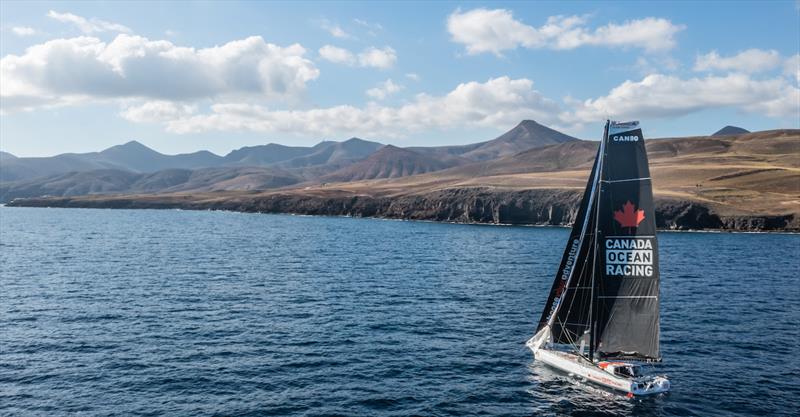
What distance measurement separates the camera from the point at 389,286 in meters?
74.5

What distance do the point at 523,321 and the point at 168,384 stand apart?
3456cm

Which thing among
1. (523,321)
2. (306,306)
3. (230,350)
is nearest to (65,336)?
(230,350)

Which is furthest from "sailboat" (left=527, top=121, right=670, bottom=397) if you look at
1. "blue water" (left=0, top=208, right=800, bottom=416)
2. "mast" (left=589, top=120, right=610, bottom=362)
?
"blue water" (left=0, top=208, right=800, bottom=416)

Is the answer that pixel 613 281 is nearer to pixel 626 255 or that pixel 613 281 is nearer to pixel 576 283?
pixel 626 255

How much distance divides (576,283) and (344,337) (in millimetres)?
21471

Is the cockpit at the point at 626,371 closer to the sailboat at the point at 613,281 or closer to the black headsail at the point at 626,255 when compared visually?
the sailboat at the point at 613,281

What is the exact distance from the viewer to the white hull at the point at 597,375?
121 ft

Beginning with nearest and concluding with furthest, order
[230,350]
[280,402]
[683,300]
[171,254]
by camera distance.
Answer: [280,402] < [230,350] < [683,300] < [171,254]

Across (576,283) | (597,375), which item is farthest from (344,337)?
(597,375)

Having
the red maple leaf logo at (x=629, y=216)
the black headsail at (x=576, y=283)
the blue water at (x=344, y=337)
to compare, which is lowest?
the blue water at (x=344, y=337)

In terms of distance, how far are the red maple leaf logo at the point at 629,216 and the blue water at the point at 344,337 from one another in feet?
A: 39.9

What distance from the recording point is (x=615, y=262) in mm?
38969

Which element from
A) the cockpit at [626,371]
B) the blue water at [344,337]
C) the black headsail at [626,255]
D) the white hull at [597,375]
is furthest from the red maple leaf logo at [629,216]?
the blue water at [344,337]

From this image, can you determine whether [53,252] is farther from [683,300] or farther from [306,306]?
[683,300]
